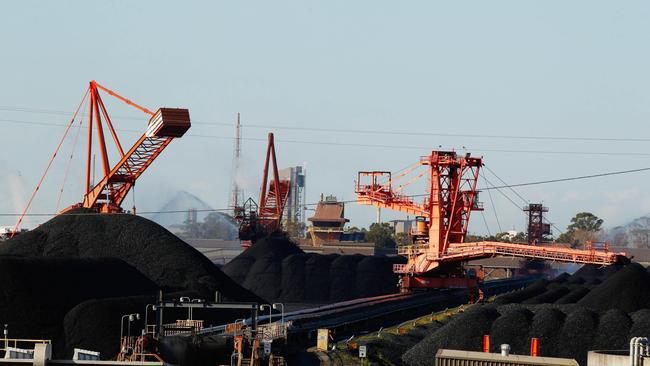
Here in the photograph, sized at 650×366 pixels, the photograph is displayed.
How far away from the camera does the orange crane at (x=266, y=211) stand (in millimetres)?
168250

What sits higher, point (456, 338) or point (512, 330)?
point (512, 330)

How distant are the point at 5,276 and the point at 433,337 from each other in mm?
28094

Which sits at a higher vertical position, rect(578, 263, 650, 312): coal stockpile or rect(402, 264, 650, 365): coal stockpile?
rect(578, 263, 650, 312): coal stockpile

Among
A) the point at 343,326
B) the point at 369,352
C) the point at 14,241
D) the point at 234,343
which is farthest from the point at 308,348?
the point at 14,241

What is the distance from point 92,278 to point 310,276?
4738 cm

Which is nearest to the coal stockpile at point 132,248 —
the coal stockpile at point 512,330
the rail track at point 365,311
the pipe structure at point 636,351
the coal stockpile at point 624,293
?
the rail track at point 365,311

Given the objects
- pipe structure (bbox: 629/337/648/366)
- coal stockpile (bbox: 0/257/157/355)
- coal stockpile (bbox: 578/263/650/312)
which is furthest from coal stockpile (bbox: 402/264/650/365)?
pipe structure (bbox: 629/337/648/366)

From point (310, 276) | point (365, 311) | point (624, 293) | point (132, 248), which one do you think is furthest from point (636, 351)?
point (310, 276)

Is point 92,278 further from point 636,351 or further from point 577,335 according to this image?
point 636,351

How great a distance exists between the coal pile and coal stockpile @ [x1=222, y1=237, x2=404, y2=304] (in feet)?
78.1

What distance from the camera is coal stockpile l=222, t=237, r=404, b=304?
12875 cm

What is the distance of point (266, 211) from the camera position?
178000mm

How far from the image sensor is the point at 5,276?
78.2 m

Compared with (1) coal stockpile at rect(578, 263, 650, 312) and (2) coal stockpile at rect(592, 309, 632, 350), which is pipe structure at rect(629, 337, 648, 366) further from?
(1) coal stockpile at rect(578, 263, 650, 312)
